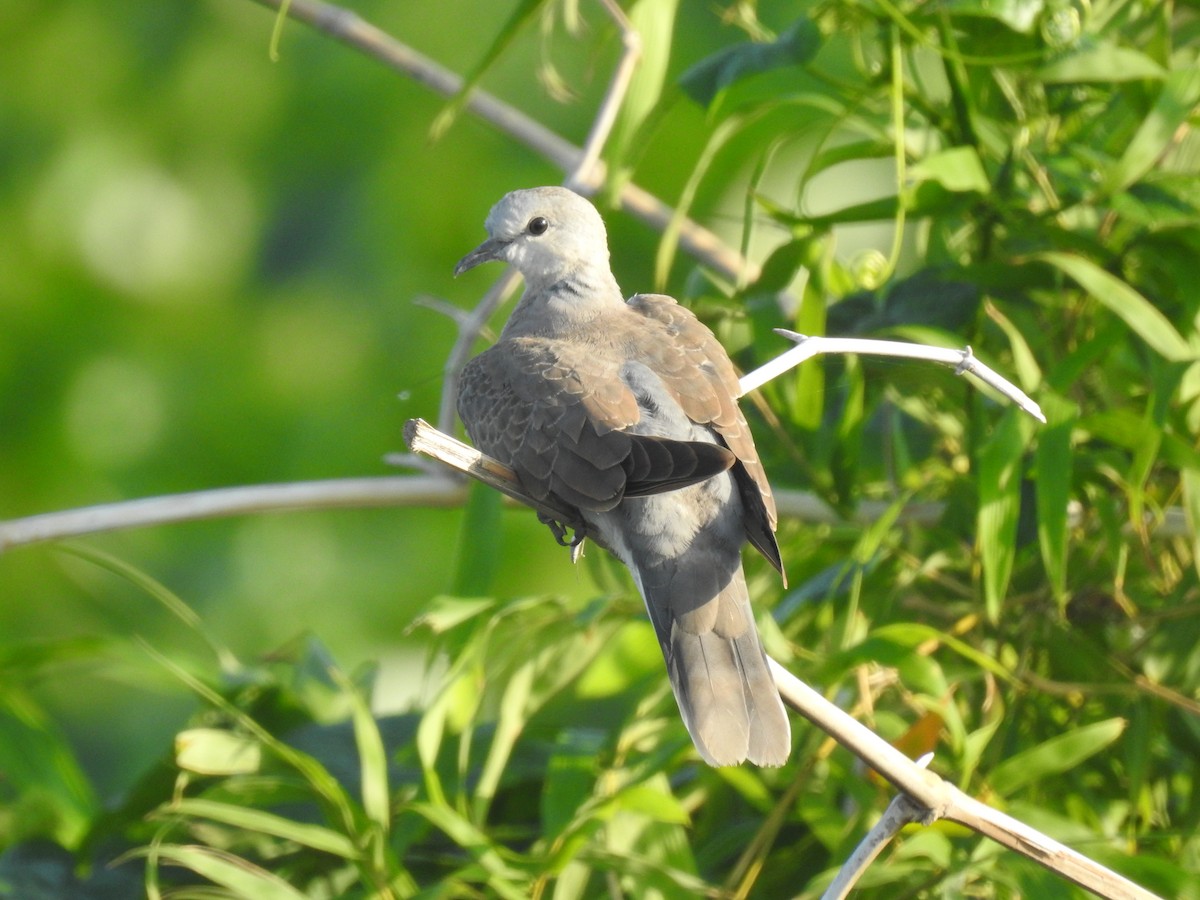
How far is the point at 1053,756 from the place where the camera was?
1.67 m

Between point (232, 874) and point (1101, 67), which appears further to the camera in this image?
point (1101, 67)

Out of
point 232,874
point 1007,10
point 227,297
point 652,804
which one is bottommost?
point 227,297

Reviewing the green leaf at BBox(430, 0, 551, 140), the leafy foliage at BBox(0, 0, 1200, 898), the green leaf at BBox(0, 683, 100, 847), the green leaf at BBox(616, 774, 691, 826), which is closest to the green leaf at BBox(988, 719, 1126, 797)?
the leafy foliage at BBox(0, 0, 1200, 898)

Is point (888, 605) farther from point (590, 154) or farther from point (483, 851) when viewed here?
point (590, 154)

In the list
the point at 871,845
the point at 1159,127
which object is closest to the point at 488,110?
the point at 1159,127

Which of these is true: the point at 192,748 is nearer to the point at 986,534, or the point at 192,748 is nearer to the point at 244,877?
the point at 244,877

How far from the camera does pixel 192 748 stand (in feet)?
5.93

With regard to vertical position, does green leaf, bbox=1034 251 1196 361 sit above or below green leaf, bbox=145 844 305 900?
above

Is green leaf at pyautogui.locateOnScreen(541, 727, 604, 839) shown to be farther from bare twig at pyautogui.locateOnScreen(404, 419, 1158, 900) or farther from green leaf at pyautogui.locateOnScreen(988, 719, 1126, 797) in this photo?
bare twig at pyautogui.locateOnScreen(404, 419, 1158, 900)

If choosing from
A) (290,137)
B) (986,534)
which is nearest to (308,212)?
(290,137)

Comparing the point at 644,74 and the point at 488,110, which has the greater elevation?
the point at 644,74

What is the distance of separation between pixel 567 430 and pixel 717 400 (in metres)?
0.18

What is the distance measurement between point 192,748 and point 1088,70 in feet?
4.75

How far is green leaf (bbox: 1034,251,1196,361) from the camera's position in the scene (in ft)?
5.54
